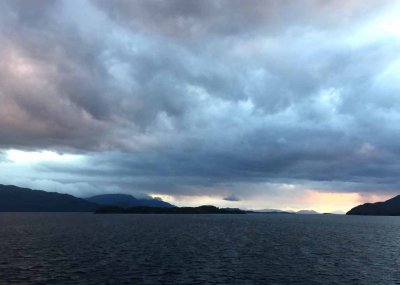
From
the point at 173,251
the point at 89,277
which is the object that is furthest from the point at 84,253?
the point at 89,277

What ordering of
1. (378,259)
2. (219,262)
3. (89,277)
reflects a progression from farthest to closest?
1. (378,259)
2. (219,262)
3. (89,277)

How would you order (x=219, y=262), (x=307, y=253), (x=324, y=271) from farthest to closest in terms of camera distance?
(x=307, y=253)
(x=219, y=262)
(x=324, y=271)

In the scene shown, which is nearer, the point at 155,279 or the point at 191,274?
the point at 155,279

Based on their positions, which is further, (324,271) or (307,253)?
(307,253)

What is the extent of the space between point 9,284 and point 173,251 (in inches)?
2328

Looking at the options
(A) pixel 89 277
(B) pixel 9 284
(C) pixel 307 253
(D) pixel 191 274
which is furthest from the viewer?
(C) pixel 307 253

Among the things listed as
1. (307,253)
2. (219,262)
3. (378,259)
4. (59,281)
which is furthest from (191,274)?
(378,259)

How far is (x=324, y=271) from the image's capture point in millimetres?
88375

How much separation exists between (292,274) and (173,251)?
47.2 meters

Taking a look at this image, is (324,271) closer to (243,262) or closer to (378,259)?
(243,262)

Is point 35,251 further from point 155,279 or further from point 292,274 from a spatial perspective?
point 292,274

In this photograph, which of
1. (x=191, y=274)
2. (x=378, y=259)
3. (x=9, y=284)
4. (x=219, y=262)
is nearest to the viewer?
(x=9, y=284)

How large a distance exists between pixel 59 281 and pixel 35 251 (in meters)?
48.7

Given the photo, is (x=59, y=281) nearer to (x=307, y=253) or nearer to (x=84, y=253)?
(x=84, y=253)
